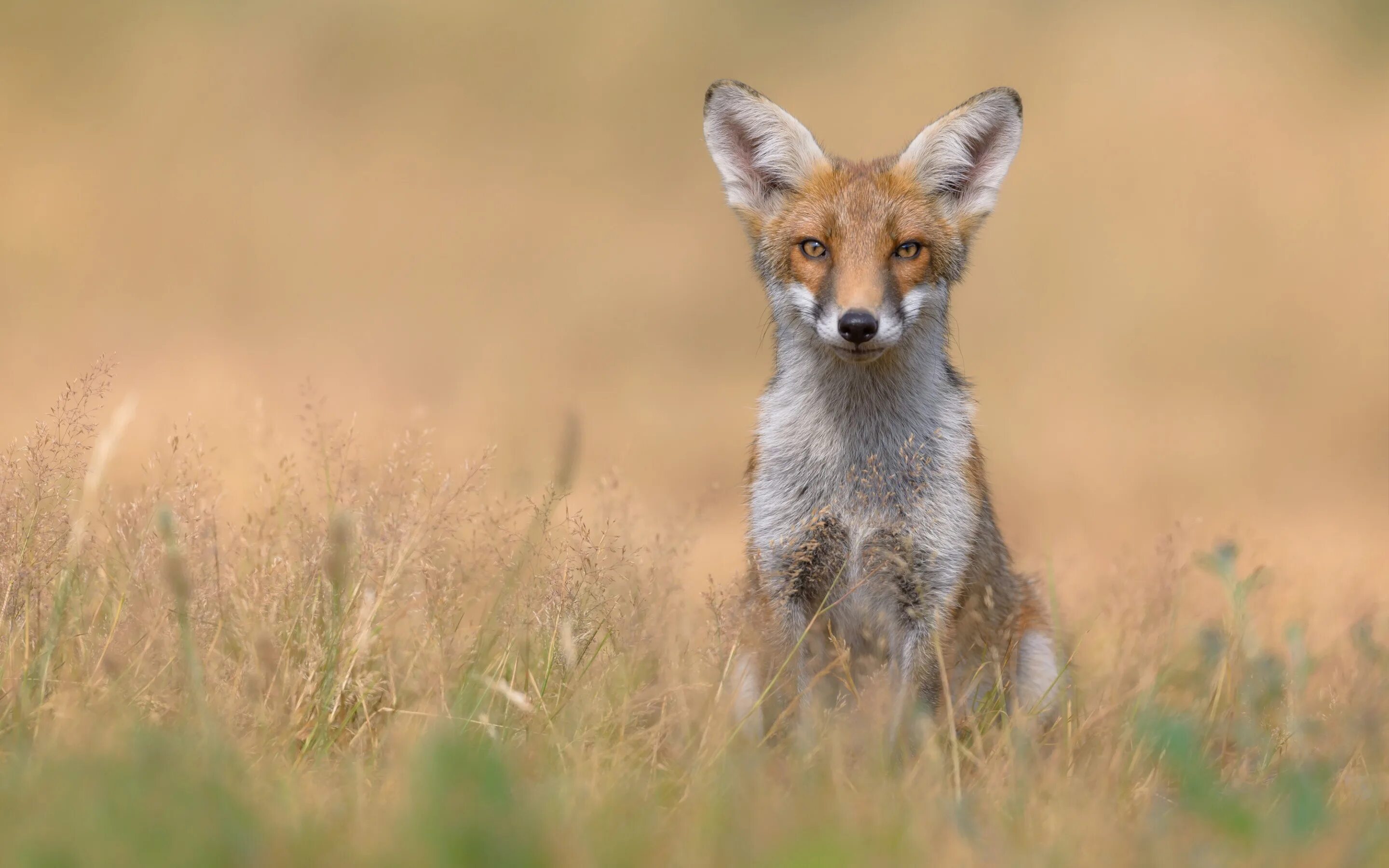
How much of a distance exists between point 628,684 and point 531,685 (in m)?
0.36

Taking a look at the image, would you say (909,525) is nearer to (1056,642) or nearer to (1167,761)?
(1056,642)

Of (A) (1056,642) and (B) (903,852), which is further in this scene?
(A) (1056,642)

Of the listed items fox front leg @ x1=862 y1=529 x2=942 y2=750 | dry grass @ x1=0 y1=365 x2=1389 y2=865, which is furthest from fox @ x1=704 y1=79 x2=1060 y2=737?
dry grass @ x1=0 y1=365 x2=1389 y2=865

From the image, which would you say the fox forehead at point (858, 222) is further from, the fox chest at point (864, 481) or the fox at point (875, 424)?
the fox chest at point (864, 481)

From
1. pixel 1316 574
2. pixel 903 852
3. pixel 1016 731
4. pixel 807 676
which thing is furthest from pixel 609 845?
pixel 1316 574

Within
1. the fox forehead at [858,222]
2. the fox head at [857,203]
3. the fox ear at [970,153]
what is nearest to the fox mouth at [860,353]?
the fox head at [857,203]

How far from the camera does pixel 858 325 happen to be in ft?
13.2

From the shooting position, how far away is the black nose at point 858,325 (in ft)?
13.2

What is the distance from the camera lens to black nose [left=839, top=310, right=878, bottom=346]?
13.2ft

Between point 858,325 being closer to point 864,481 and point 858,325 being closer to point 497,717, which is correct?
point 864,481

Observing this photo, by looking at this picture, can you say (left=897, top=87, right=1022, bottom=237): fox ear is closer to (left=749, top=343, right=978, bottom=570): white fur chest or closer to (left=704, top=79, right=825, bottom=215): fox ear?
(left=704, top=79, right=825, bottom=215): fox ear

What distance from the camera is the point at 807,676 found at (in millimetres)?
4410

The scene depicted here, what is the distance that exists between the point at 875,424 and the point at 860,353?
0.53 metres

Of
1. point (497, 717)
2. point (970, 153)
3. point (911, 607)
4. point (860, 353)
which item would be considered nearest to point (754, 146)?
point (970, 153)
